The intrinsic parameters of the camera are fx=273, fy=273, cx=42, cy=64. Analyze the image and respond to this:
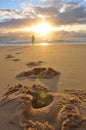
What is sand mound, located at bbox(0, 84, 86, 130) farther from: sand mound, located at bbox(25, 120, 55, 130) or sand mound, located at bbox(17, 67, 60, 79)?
sand mound, located at bbox(17, 67, 60, 79)

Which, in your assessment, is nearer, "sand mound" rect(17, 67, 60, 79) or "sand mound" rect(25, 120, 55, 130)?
"sand mound" rect(25, 120, 55, 130)

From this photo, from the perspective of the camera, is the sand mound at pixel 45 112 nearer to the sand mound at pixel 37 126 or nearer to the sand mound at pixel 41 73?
the sand mound at pixel 37 126

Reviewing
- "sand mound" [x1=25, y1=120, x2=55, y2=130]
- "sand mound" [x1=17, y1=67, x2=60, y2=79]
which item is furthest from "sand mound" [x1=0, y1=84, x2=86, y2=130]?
"sand mound" [x1=17, y1=67, x2=60, y2=79]

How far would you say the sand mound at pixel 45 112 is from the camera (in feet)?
12.7

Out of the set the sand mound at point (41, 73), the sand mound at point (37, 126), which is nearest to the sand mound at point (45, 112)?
the sand mound at point (37, 126)

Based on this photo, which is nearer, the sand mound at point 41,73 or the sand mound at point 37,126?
the sand mound at point 37,126

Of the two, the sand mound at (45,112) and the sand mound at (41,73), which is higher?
the sand mound at (45,112)

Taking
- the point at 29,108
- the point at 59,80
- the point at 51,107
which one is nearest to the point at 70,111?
the point at 51,107

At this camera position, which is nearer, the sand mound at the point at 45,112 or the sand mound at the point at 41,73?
the sand mound at the point at 45,112

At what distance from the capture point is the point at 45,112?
4145 mm

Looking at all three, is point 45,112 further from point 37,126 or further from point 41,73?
point 41,73

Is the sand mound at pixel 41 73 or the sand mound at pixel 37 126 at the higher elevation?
the sand mound at pixel 37 126

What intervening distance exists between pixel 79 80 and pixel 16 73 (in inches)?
84.8

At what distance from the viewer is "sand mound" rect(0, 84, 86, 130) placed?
12.7ft
